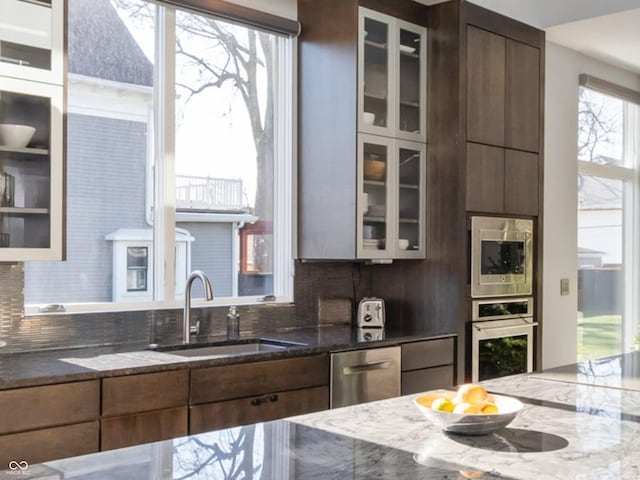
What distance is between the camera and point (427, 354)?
3.89 metres

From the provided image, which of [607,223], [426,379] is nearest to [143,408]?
[426,379]

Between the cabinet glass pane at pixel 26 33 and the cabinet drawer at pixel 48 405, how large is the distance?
1.25m

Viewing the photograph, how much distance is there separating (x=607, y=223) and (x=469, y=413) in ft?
15.8

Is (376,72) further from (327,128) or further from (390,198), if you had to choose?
(390,198)

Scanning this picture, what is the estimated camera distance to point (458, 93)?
416cm

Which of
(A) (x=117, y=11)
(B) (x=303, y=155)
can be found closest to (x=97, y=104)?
(A) (x=117, y=11)

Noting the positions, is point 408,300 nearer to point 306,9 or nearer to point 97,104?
point 306,9

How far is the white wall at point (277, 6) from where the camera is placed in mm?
3934

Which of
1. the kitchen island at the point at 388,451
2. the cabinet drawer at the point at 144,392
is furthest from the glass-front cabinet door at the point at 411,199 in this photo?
the kitchen island at the point at 388,451

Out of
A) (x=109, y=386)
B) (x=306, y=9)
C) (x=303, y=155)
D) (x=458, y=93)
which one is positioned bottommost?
(x=109, y=386)

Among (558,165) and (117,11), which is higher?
(117,11)

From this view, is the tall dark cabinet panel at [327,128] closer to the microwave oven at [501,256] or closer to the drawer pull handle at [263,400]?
the microwave oven at [501,256]

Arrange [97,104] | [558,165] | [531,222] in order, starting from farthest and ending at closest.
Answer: [558,165]
[531,222]
[97,104]

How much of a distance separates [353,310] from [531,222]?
131 centimetres
